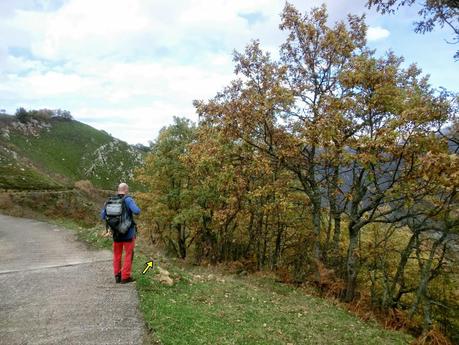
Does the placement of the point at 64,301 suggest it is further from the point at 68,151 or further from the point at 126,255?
the point at 68,151

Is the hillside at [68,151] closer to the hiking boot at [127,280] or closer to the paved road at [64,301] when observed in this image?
the paved road at [64,301]

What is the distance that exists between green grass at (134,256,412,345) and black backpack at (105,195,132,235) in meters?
1.59

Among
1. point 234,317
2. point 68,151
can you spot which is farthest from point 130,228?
point 68,151

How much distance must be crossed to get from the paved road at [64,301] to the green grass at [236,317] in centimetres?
56

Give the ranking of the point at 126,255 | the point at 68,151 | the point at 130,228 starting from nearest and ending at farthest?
the point at 130,228 → the point at 126,255 → the point at 68,151

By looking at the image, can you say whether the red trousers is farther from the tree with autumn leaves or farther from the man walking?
the tree with autumn leaves

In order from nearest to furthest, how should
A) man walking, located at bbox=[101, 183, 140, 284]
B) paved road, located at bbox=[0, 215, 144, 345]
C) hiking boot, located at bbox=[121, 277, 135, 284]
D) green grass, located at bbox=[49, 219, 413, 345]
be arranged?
paved road, located at bbox=[0, 215, 144, 345], green grass, located at bbox=[49, 219, 413, 345], man walking, located at bbox=[101, 183, 140, 284], hiking boot, located at bbox=[121, 277, 135, 284]

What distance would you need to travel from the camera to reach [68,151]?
102875 millimetres

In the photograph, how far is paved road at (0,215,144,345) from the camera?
6934 millimetres

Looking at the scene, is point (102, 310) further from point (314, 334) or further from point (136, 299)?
A: point (314, 334)

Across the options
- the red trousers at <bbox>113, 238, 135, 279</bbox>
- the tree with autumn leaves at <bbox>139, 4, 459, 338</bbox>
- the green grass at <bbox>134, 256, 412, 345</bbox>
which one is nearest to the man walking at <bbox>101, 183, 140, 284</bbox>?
the red trousers at <bbox>113, 238, 135, 279</bbox>

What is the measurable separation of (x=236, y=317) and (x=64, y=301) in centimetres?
395

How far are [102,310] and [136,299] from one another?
3.13 feet

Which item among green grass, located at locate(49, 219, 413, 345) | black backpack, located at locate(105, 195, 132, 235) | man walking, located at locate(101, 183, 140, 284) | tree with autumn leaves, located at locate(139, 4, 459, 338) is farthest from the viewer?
tree with autumn leaves, located at locate(139, 4, 459, 338)
